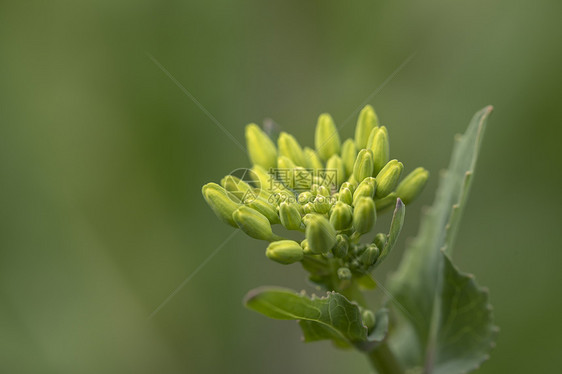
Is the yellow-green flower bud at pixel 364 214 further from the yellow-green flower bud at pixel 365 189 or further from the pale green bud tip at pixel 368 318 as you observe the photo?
the pale green bud tip at pixel 368 318

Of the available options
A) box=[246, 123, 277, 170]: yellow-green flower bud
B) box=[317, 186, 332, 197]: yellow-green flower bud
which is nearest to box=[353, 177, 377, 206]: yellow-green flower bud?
box=[317, 186, 332, 197]: yellow-green flower bud

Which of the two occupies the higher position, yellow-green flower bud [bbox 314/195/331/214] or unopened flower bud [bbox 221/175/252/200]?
unopened flower bud [bbox 221/175/252/200]

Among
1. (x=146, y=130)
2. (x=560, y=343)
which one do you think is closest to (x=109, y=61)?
(x=146, y=130)

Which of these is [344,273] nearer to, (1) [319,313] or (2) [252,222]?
(1) [319,313]

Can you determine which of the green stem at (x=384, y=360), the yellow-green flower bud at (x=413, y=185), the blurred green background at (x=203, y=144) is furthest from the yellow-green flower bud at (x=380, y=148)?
the blurred green background at (x=203, y=144)

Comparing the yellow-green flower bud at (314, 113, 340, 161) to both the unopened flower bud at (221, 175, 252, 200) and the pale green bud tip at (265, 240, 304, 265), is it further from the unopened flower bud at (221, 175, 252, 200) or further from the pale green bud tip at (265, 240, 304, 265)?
the pale green bud tip at (265, 240, 304, 265)

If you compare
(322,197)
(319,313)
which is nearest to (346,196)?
(322,197)

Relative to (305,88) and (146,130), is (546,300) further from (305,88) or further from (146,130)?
(146,130)
